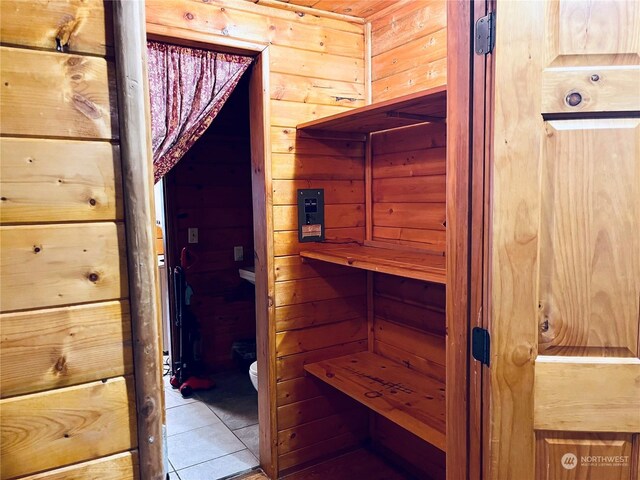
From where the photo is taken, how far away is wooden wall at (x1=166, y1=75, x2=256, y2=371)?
387cm

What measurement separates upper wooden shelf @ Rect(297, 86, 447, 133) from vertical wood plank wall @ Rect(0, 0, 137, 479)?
3.93ft

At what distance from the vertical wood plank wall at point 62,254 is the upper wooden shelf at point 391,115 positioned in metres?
1.20

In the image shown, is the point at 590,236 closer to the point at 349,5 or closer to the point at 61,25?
the point at 61,25

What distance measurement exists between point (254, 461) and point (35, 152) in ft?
7.54

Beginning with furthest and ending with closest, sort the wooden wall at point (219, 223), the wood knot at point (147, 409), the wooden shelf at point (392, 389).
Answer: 1. the wooden wall at point (219, 223)
2. the wooden shelf at point (392, 389)
3. the wood knot at point (147, 409)

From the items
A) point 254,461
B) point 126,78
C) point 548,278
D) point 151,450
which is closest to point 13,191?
point 126,78

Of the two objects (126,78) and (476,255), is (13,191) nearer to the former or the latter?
(126,78)

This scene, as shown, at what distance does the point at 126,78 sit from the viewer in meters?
0.99

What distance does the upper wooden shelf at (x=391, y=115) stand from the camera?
6.12ft

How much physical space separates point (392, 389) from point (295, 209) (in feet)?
3.38

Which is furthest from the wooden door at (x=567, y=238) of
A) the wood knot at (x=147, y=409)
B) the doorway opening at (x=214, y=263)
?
the doorway opening at (x=214, y=263)

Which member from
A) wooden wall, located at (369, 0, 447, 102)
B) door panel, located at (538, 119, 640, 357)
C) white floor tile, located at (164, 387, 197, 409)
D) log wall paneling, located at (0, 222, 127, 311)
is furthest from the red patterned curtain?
white floor tile, located at (164, 387, 197, 409)

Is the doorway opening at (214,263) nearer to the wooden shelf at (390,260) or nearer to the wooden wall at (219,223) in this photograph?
the wooden wall at (219,223)

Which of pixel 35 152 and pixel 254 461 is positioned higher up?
pixel 35 152
